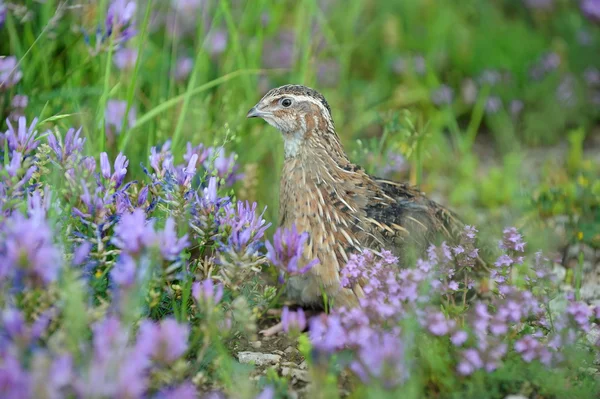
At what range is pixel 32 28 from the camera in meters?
4.61

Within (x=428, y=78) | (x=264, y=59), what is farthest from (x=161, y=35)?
(x=428, y=78)

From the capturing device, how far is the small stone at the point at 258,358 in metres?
3.15

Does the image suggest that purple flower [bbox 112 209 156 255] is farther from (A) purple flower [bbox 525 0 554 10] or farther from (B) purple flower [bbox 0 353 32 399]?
(A) purple flower [bbox 525 0 554 10]

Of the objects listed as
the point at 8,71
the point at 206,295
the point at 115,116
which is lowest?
the point at 206,295

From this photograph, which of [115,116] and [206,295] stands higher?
[115,116]

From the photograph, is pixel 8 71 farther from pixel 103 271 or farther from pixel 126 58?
pixel 103 271

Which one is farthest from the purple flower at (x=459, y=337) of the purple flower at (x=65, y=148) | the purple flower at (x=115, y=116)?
the purple flower at (x=115, y=116)

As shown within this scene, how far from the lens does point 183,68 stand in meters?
5.16

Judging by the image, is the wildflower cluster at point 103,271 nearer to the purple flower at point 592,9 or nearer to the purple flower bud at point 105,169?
the purple flower bud at point 105,169

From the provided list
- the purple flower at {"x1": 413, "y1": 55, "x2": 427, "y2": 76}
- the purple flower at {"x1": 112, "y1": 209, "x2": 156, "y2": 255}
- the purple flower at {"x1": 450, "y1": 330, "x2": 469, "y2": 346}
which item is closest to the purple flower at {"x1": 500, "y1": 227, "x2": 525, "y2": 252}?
the purple flower at {"x1": 450, "y1": 330, "x2": 469, "y2": 346}

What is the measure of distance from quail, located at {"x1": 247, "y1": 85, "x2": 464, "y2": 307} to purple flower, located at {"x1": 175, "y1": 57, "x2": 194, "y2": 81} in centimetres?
150

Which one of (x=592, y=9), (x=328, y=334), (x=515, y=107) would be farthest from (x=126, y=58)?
(x=592, y=9)

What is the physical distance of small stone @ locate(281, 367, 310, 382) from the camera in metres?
2.98

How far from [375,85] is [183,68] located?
6.06 ft
